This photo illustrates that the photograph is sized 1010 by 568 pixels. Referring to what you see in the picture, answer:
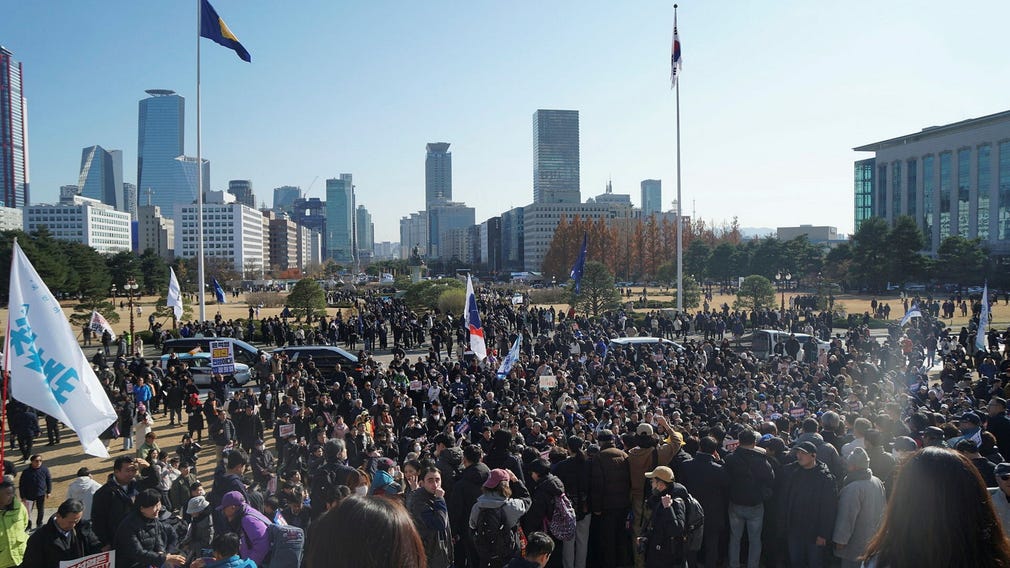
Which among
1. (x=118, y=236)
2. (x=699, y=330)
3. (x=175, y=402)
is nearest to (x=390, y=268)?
(x=118, y=236)

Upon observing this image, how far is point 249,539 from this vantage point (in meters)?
5.25

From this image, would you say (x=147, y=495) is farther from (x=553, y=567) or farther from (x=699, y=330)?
(x=699, y=330)

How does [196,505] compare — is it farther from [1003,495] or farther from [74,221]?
[74,221]

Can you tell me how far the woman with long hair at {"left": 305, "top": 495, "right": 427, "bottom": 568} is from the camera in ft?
6.52

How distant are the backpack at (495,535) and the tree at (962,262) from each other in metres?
66.2

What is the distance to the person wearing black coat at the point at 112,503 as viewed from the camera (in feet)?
22.0

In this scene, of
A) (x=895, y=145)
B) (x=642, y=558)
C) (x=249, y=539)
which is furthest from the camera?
(x=895, y=145)

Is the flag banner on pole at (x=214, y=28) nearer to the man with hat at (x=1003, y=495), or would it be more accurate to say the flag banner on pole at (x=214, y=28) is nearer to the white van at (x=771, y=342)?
the white van at (x=771, y=342)

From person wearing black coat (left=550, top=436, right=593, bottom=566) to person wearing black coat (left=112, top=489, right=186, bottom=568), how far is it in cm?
371

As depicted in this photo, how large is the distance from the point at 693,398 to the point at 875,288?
58.2 meters

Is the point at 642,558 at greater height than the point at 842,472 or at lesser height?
lesser

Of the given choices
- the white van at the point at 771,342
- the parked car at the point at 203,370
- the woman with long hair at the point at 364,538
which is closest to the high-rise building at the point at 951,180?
the white van at the point at 771,342

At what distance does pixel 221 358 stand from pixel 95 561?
38.7 feet

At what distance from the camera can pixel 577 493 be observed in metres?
6.99
